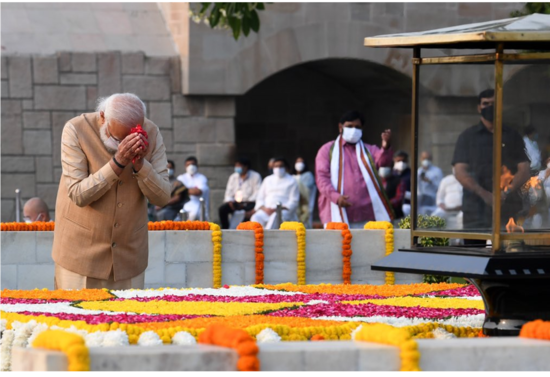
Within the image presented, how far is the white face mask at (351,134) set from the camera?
12.4 metres

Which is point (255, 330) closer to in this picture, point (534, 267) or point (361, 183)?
point (534, 267)

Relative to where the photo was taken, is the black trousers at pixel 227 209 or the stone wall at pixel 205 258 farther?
the black trousers at pixel 227 209

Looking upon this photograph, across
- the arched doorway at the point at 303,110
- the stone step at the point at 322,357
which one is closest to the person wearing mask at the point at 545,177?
the stone step at the point at 322,357

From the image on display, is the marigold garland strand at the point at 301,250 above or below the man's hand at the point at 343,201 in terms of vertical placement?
below

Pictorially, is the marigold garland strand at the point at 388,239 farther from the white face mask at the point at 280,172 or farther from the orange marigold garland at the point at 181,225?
the white face mask at the point at 280,172

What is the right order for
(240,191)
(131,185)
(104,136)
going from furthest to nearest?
1. (240,191)
2. (131,185)
3. (104,136)

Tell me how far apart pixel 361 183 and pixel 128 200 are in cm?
496

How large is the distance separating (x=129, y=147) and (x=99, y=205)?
23.9 inches

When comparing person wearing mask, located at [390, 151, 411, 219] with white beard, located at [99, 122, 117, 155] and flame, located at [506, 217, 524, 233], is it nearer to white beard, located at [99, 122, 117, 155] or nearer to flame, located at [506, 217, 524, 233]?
white beard, located at [99, 122, 117, 155]

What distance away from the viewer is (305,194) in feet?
61.3

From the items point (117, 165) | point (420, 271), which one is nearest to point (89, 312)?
point (117, 165)

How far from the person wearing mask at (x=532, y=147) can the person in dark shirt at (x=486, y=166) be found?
33 mm

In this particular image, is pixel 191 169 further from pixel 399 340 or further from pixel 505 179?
pixel 399 340

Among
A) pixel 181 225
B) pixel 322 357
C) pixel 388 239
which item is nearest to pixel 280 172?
pixel 388 239
